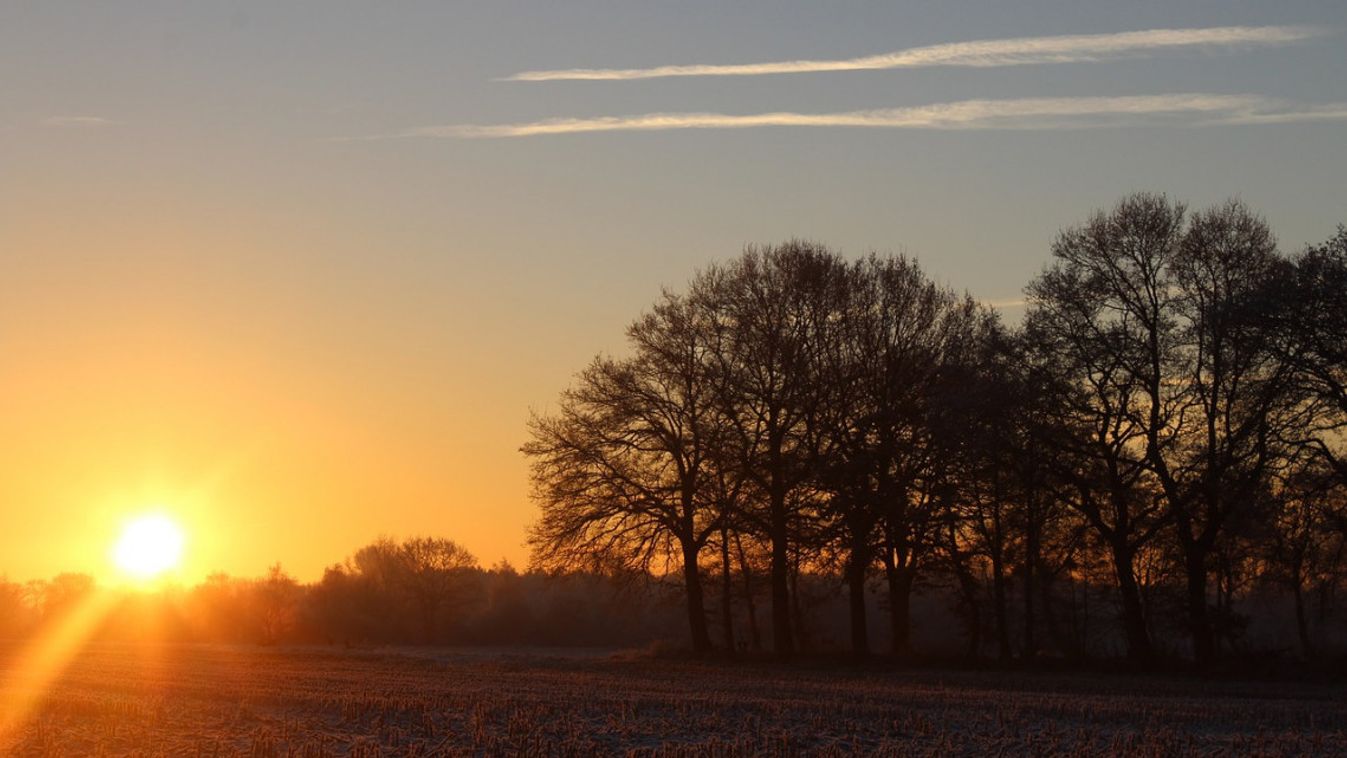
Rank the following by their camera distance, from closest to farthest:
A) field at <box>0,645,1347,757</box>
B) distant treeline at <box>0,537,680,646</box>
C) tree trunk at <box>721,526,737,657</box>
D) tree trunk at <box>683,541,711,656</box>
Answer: field at <box>0,645,1347,757</box> → tree trunk at <box>683,541,711,656</box> → tree trunk at <box>721,526,737,657</box> → distant treeline at <box>0,537,680,646</box>

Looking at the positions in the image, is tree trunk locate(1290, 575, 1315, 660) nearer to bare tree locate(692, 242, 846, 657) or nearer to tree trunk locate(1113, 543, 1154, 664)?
tree trunk locate(1113, 543, 1154, 664)

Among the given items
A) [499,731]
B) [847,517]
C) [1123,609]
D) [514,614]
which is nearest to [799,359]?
[847,517]

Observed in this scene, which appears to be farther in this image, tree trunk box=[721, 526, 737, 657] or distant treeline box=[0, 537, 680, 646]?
distant treeline box=[0, 537, 680, 646]

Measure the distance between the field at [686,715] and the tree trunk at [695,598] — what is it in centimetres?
956

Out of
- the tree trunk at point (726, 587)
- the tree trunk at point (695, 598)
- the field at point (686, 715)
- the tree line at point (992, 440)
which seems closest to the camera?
the field at point (686, 715)

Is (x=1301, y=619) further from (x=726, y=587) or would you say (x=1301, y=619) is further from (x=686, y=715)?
(x=686, y=715)

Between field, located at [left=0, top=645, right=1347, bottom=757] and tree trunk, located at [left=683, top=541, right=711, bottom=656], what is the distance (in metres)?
9.56

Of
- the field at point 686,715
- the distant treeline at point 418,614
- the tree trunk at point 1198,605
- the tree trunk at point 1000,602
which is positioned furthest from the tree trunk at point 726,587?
the distant treeline at point 418,614

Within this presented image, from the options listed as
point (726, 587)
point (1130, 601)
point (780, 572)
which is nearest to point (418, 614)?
point (726, 587)

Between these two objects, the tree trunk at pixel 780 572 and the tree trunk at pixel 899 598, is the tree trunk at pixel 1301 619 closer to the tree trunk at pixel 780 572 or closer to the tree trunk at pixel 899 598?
the tree trunk at pixel 899 598

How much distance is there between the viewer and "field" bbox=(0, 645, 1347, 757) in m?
19.7

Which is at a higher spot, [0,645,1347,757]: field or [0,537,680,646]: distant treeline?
[0,537,680,646]: distant treeline

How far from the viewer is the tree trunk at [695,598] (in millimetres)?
46094

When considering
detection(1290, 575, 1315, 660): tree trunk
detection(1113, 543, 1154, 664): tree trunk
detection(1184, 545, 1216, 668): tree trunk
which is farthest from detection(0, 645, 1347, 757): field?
detection(1290, 575, 1315, 660): tree trunk
